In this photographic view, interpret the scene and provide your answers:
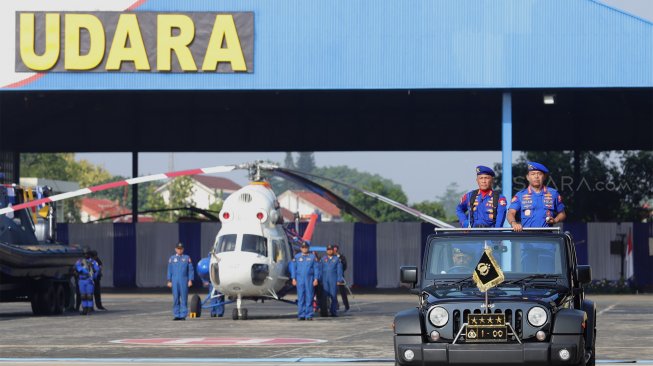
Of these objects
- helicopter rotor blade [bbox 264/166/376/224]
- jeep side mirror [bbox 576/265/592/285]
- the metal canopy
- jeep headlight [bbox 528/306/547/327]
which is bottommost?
jeep headlight [bbox 528/306/547/327]

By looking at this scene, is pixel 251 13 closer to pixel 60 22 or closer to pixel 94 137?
pixel 60 22

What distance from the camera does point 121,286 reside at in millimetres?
48000

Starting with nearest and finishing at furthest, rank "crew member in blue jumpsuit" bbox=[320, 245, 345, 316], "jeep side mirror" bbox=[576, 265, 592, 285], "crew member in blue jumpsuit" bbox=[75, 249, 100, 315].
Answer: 1. "jeep side mirror" bbox=[576, 265, 592, 285]
2. "crew member in blue jumpsuit" bbox=[320, 245, 345, 316]
3. "crew member in blue jumpsuit" bbox=[75, 249, 100, 315]

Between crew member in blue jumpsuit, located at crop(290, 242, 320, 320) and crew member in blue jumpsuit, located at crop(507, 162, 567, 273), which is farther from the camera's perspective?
crew member in blue jumpsuit, located at crop(290, 242, 320, 320)

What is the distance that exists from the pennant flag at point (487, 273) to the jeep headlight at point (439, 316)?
1.60ft

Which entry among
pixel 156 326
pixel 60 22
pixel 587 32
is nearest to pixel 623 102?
pixel 587 32

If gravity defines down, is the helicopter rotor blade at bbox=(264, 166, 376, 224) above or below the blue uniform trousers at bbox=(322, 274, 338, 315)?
above

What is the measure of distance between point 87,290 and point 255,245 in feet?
19.7

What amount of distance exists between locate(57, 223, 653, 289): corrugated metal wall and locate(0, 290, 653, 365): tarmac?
13439 mm

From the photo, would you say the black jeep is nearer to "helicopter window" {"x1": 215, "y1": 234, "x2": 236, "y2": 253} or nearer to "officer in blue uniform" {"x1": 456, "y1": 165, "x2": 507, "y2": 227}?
"officer in blue uniform" {"x1": 456, "y1": 165, "x2": 507, "y2": 227}

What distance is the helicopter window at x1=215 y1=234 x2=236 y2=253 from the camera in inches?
1051

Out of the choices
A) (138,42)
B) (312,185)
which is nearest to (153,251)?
(138,42)

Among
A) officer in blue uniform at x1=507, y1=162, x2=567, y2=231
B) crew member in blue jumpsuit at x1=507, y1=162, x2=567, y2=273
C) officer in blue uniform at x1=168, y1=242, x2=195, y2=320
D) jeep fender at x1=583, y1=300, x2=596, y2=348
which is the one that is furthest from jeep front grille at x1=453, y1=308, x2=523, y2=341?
officer in blue uniform at x1=168, y1=242, x2=195, y2=320

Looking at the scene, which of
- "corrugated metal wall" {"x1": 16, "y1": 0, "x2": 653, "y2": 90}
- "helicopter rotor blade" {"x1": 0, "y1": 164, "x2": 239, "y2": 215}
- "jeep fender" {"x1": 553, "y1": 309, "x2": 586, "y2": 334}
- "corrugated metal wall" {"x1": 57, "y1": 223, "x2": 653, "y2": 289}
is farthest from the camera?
"corrugated metal wall" {"x1": 57, "y1": 223, "x2": 653, "y2": 289}
